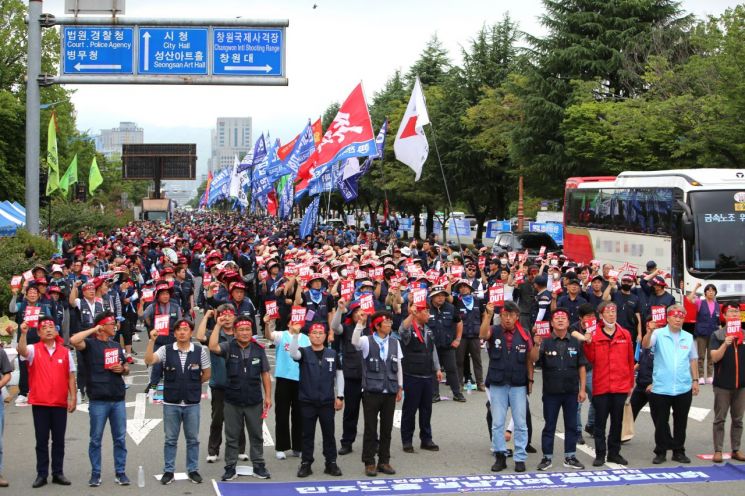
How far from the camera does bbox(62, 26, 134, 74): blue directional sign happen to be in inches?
773

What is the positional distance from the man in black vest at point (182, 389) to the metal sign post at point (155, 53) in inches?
460

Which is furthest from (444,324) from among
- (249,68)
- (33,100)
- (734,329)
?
(33,100)

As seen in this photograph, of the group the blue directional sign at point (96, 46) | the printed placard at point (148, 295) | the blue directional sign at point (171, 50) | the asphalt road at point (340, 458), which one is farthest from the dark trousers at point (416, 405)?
the blue directional sign at point (96, 46)

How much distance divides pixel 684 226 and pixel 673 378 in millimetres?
9501

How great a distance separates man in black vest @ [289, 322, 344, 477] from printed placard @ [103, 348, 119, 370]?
167 centimetres

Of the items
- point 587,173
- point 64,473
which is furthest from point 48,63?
point 64,473

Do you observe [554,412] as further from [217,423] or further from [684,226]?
[684,226]

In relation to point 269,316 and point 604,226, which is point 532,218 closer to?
point 604,226

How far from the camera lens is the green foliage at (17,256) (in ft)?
65.5

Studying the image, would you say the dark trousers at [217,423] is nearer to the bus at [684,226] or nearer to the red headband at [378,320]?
the red headband at [378,320]

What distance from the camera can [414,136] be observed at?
A: 2536cm

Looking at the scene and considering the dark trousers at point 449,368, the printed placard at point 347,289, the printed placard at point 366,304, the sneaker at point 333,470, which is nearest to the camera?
the sneaker at point 333,470

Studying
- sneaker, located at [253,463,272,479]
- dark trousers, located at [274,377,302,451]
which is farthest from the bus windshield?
sneaker, located at [253,463,272,479]

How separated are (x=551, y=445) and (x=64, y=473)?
4.89 m
